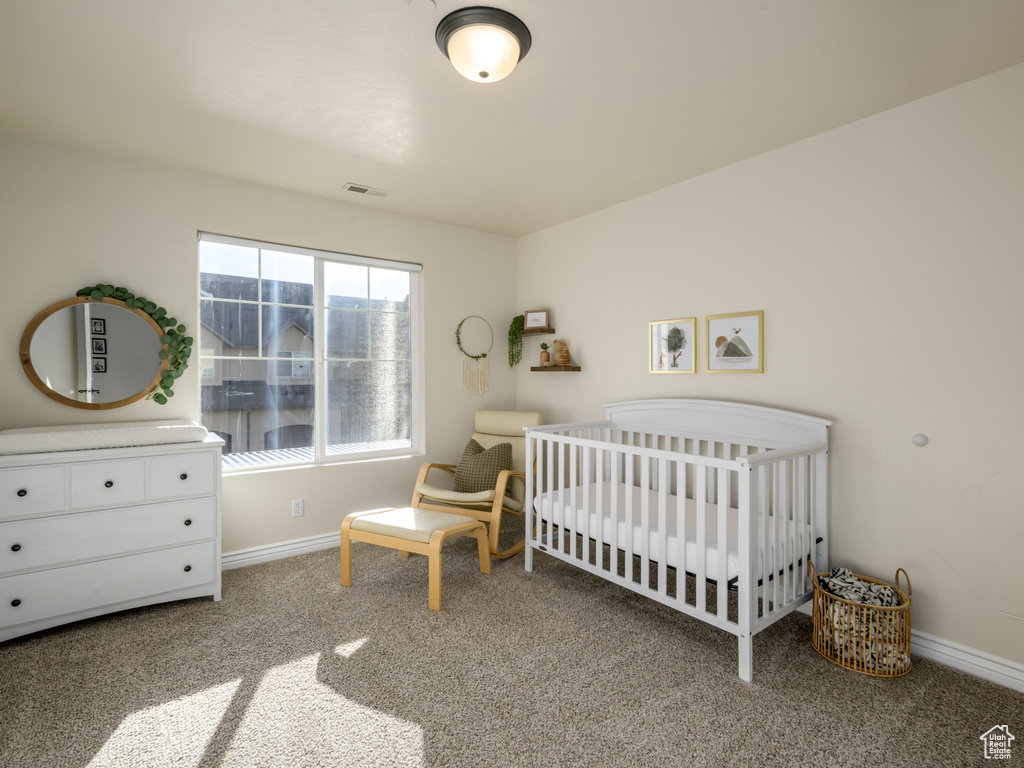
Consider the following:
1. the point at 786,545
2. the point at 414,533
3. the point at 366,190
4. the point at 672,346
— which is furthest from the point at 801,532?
the point at 366,190

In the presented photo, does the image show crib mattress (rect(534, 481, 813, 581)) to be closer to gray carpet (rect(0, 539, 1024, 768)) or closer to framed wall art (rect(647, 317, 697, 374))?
gray carpet (rect(0, 539, 1024, 768))

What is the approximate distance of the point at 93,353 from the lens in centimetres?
268

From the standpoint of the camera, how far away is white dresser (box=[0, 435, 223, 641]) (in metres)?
2.18

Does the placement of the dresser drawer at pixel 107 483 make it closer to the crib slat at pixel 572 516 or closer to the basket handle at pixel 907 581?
the crib slat at pixel 572 516

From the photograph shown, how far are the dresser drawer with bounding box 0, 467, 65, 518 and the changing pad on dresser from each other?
0.09m

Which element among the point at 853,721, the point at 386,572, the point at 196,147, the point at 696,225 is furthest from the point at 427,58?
the point at 853,721

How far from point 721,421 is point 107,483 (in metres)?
3.13

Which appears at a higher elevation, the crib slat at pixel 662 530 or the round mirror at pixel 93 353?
the round mirror at pixel 93 353

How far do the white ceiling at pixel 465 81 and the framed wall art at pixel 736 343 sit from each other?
876mm

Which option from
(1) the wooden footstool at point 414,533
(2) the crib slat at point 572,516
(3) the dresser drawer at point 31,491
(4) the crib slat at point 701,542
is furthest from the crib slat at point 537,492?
(3) the dresser drawer at point 31,491

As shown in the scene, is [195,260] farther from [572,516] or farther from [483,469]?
[572,516]

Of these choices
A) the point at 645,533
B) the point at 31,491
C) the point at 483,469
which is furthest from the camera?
the point at 483,469

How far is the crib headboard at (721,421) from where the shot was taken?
2.47 m

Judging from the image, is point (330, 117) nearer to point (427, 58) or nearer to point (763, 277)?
point (427, 58)
